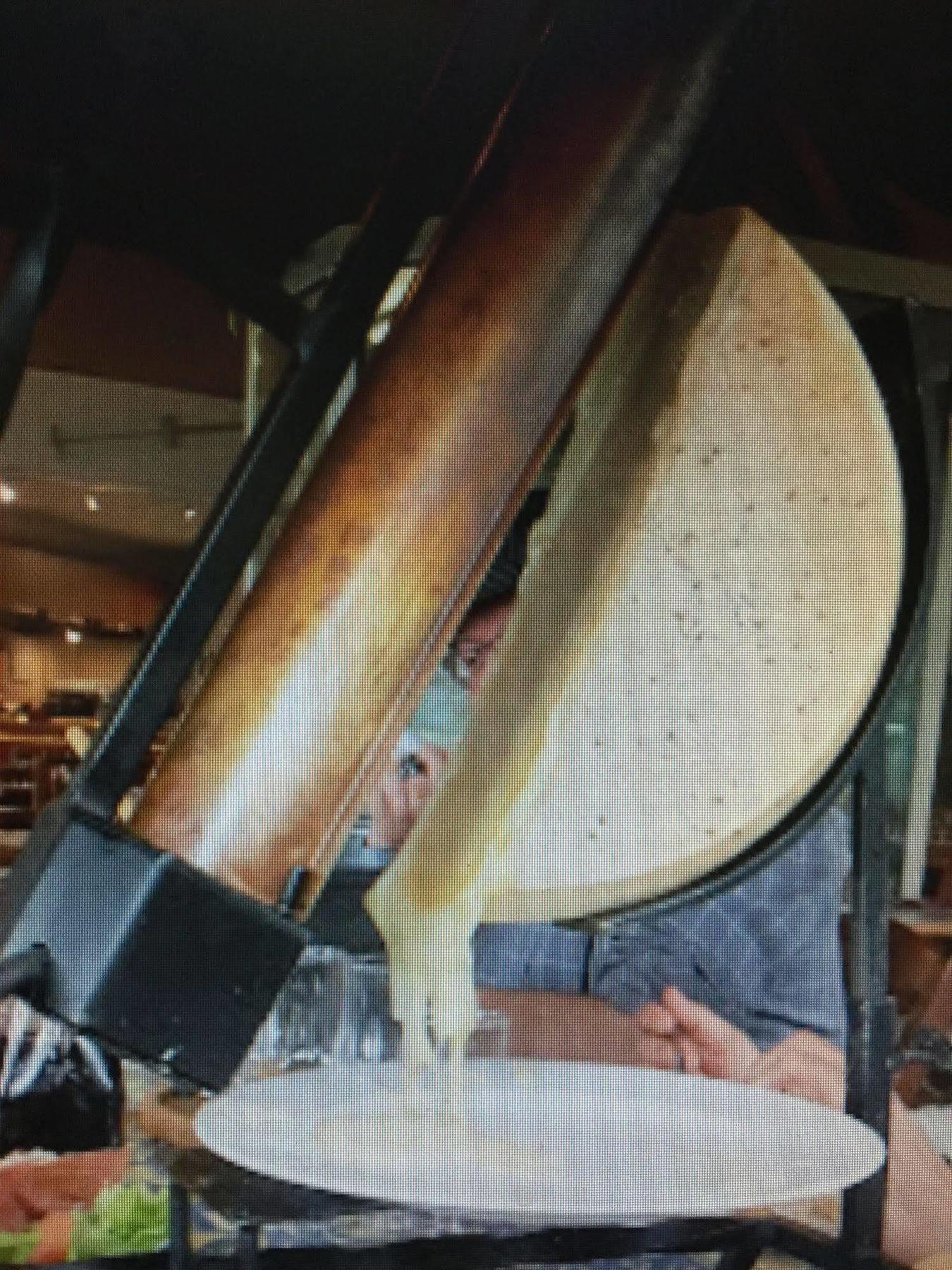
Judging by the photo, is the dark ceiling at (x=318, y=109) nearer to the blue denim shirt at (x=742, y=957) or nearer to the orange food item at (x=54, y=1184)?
the orange food item at (x=54, y=1184)

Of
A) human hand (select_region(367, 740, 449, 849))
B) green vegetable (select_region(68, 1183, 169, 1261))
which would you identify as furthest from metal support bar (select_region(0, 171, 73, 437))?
green vegetable (select_region(68, 1183, 169, 1261))

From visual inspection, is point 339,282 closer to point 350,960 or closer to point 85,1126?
point 350,960

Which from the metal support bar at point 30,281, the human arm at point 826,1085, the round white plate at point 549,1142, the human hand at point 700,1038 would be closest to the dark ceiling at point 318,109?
the metal support bar at point 30,281

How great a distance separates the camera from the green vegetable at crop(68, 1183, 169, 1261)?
2.74ft

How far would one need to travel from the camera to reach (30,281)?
416mm

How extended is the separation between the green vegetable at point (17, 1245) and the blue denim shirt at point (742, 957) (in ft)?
3.25

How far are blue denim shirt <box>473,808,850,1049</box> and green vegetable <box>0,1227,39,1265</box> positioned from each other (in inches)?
39.0

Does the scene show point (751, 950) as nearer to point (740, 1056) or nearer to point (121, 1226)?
point (740, 1056)

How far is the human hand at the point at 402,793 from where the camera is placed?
26.0 inches

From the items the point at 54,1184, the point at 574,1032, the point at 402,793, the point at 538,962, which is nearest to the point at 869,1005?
the point at 402,793

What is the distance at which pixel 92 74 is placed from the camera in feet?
1.57

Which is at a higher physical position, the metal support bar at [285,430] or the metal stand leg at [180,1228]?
the metal support bar at [285,430]

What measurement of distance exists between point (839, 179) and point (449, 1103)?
506 millimetres

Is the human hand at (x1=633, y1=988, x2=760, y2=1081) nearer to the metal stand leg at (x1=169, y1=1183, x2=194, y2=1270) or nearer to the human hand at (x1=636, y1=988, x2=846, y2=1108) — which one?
the human hand at (x1=636, y1=988, x2=846, y2=1108)
